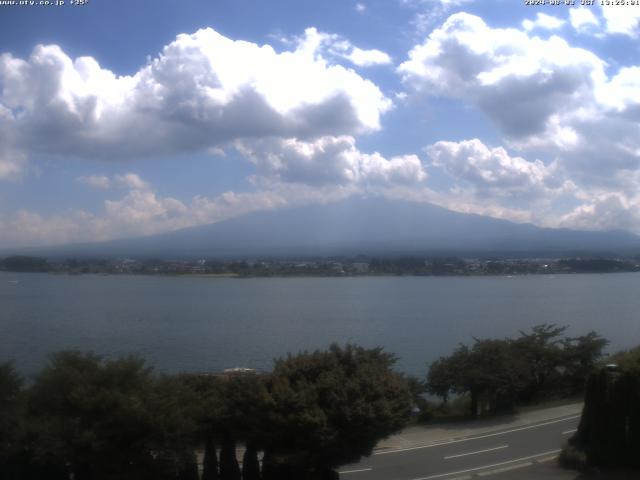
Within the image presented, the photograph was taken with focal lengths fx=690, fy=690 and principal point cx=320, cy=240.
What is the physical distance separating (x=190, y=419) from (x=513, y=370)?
10319mm

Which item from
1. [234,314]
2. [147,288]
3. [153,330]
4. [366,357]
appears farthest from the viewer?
[147,288]

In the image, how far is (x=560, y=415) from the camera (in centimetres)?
1451

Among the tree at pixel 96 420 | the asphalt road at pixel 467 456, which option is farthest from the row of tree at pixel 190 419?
the asphalt road at pixel 467 456

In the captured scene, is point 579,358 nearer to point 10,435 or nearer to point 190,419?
point 190,419

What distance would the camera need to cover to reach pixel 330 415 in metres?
8.69

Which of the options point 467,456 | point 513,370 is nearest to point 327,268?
point 513,370

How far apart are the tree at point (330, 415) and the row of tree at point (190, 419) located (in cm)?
1

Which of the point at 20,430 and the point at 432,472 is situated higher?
the point at 20,430

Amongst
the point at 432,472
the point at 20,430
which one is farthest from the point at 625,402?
the point at 20,430

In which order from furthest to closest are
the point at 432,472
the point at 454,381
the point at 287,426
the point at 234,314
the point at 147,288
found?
the point at 147,288
the point at 234,314
the point at 454,381
the point at 432,472
the point at 287,426

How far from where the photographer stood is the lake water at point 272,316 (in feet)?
89.6

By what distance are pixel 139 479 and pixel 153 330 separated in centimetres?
2608

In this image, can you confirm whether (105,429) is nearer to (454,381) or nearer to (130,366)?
(130,366)

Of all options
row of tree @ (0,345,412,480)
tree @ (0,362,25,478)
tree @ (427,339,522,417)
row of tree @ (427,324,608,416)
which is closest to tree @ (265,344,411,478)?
row of tree @ (0,345,412,480)
